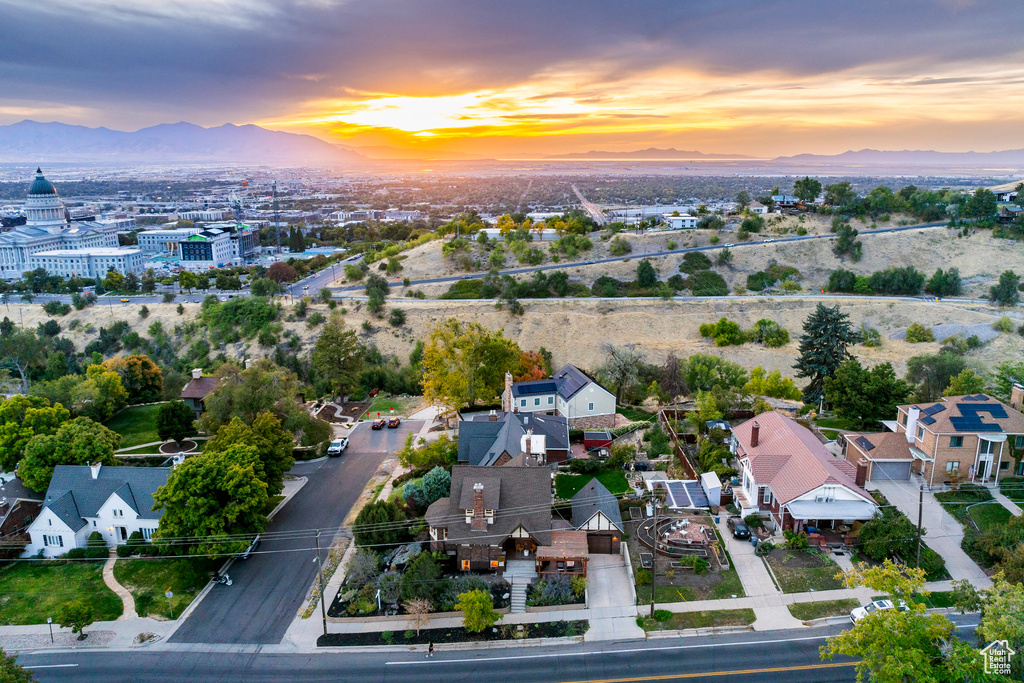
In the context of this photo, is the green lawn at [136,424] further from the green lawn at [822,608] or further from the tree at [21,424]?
the green lawn at [822,608]

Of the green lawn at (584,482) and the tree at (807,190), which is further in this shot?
the tree at (807,190)

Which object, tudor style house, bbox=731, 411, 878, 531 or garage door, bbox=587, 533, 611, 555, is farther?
garage door, bbox=587, 533, 611, 555

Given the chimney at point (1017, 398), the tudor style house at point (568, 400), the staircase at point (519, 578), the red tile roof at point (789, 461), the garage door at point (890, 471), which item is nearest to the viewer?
the staircase at point (519, 578)

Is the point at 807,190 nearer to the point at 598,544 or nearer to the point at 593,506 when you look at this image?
the point at 593,506

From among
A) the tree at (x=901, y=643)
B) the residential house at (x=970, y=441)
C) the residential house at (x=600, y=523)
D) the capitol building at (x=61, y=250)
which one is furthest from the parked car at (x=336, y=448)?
the capitol building at (x=61, y=250)

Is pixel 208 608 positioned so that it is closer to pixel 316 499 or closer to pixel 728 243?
pixel 316 499

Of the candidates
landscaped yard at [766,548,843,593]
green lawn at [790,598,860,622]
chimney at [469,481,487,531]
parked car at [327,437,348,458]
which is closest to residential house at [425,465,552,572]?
chimney at [469,481,487,531]

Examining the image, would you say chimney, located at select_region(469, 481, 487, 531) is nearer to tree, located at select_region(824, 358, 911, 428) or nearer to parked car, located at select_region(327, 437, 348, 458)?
parked car, located at select_region(327, 437, 348, 458)
